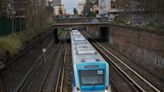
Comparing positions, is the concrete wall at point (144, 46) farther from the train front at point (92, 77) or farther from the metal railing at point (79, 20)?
the metal railing at point (79, 20)

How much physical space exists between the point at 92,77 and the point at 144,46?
1990 centimetres

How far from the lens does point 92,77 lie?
1870 cm

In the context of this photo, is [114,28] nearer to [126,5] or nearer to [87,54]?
[126,5]

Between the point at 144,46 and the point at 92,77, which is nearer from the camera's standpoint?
the point at 92,77

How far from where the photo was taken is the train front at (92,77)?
18281 mm

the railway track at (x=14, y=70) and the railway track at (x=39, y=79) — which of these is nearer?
the railway track at (x=14, y=70)

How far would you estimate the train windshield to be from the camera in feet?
60.7

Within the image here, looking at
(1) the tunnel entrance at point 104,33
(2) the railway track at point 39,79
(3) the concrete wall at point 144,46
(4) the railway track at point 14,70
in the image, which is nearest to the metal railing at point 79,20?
(1) the tunnel entrance at point 104,33

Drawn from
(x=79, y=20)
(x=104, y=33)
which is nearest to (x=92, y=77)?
(x=79, y=20)

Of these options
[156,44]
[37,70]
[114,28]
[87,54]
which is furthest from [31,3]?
[87,54]

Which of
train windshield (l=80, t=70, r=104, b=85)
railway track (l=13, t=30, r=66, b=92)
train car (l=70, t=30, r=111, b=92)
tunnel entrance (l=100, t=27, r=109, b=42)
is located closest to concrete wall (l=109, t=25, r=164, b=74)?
railway track (l=13, t=30, r=66, b=92)

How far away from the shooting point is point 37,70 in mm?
34125

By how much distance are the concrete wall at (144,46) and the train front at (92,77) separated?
12.8 meters

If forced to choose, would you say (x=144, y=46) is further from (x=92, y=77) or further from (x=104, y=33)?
(x=104, y=33)
